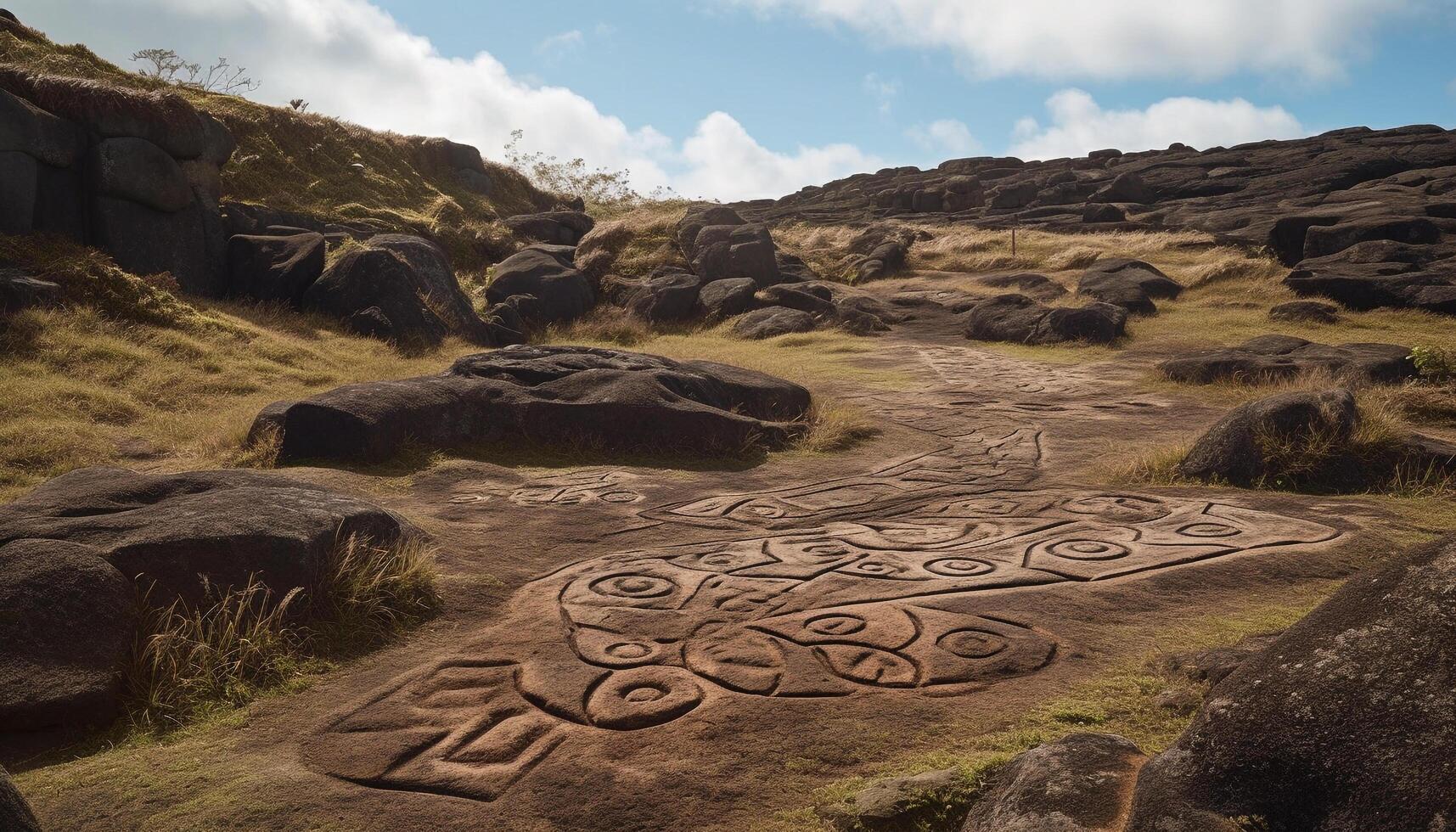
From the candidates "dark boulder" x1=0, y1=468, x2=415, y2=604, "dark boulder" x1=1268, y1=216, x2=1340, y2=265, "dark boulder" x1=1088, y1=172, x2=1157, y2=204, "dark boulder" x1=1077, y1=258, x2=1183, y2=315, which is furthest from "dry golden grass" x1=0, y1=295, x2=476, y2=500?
"dark boulder" x1=1088, y1=172, x2=1157, y2=204

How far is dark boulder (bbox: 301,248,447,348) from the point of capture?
1536cm

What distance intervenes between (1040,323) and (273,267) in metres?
12.5

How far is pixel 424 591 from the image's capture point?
5098 mm

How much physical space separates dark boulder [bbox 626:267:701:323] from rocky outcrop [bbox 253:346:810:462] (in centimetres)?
975

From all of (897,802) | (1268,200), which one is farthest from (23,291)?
(1268,200)

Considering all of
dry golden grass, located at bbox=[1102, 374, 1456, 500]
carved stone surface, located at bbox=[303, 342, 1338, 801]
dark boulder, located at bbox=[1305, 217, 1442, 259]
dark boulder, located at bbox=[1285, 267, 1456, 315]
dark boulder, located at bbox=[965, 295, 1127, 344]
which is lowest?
carved stone surface, located at bbox=[303, 342, 1338, 801]

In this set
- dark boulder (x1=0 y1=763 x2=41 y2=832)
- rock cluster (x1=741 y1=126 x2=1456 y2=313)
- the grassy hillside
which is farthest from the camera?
the grassy hillside

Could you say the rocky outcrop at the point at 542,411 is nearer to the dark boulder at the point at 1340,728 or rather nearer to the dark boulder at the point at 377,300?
the dark boulder at the point at 377,300

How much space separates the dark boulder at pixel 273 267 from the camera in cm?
1611

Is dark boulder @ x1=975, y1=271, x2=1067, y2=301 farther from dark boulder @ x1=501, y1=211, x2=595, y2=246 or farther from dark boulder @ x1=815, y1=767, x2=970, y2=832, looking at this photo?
dark boulder @ x1=815, y1=767, x2=970, y2=832

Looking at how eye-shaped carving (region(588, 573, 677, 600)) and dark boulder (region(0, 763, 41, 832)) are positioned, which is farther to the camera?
eye-shaped carving (region(588, 573, 677, 600))

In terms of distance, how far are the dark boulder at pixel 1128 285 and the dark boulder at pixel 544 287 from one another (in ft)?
33.0

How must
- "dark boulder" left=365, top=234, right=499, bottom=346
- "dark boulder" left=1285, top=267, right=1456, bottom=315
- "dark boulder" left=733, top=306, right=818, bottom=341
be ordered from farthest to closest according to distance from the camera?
"dark boulder" left=733, top=306, right=818, bottom=341, "dark boulder" left=1285, top=267, right=1456, bottom=315, "dark boulder" left=365, top=234, right=499, bottom=346

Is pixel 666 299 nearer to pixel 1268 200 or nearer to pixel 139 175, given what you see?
pixel 139 175
